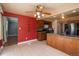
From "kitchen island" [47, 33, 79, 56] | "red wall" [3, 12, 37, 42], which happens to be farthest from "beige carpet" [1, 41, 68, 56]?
"red wall" [3, 12, 37, 42]

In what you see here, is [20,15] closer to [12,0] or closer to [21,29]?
[21,29]

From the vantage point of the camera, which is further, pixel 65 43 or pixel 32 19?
pixel 32 19

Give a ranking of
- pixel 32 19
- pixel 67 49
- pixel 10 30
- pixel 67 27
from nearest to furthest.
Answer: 1. pixel 67 49
2. pixel 67 27
3. pixel 32 19
4. pixel 10 30

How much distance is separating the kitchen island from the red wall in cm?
248

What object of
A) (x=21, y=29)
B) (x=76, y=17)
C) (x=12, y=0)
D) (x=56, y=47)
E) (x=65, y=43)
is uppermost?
(x=12, y=0)

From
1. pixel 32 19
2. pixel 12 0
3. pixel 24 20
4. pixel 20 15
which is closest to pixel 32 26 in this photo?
pixel 32 19

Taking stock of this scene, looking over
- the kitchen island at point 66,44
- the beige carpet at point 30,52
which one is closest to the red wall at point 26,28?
the beige carpet at point 30,52

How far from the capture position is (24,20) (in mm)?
8695

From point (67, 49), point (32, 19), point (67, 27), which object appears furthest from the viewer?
point (32, 19)

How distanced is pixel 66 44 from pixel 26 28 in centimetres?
440

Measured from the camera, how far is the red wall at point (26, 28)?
818 cm

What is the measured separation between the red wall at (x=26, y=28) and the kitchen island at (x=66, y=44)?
248 centimetres

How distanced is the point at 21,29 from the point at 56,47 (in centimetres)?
325

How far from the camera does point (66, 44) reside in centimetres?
525
